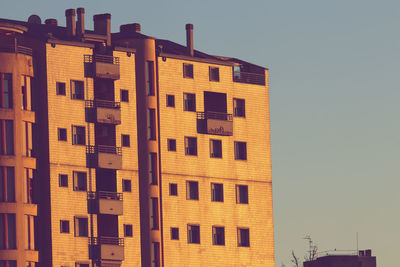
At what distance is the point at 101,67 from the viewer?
145 m

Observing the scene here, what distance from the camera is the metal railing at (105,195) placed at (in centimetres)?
14398

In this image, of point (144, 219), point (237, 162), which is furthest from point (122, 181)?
point (237, 162)

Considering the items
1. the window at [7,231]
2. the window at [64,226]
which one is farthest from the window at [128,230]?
the window at [7,231]

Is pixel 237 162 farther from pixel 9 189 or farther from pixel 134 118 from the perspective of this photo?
pixel 9 189

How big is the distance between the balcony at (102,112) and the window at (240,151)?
47.7ft

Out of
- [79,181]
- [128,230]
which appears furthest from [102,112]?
[128,230]

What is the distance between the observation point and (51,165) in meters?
141

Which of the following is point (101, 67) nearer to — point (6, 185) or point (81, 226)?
point (81, 226)

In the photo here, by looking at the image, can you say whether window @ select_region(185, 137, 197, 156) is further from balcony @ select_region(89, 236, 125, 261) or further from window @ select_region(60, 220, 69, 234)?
window @ select_region(60, 220, 69, 234)

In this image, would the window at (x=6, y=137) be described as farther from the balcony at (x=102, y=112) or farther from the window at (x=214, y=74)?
the window at (x=214, y=74)

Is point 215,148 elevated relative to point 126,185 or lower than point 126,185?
elevated

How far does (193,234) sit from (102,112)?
47.1 feet

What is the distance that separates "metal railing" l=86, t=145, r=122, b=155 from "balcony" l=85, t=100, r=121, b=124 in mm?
2144

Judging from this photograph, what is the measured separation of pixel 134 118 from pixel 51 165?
10.6m
